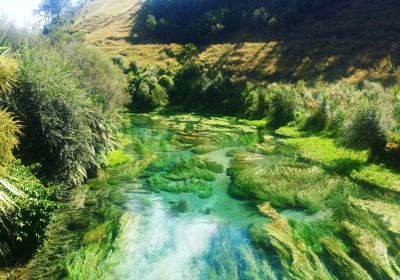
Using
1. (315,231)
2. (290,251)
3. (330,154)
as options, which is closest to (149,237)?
(290,251)

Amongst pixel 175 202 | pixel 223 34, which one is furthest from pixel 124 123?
pixel 223 34

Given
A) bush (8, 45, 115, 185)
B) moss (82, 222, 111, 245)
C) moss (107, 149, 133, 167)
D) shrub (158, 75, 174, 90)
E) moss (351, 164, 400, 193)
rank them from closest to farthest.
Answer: moss (82, 222, 111, 245) → bush (8, 45, 115, 185) → moss (351, 164, 400, 193) → moss (107, 149, 133, 167) → shrub (158, 75, 174, 90)

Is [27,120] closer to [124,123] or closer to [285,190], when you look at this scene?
[285,190]

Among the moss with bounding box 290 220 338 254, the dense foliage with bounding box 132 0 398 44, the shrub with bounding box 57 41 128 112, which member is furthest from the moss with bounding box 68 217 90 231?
the dense foliage with bounding box 132 0 398 44

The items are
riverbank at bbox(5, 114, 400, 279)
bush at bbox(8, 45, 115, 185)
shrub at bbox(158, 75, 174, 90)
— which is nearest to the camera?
riverbank at bbox(5, 114, 400, 279)

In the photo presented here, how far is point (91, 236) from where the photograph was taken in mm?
14742

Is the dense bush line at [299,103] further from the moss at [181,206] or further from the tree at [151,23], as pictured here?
the tree at [151,23]

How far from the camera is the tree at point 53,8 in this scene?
142m

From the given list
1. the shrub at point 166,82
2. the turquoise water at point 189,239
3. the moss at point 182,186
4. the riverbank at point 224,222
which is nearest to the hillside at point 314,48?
the shrub at point 166,82

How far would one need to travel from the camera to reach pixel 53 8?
143625mm

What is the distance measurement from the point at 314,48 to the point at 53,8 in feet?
358

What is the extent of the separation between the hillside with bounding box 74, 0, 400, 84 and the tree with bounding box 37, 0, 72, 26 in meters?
62.1

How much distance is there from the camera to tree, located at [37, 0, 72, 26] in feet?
467

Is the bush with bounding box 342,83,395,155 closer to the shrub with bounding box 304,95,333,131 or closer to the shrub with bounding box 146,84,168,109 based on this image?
the shrub with bounding box 304,95,333,131
